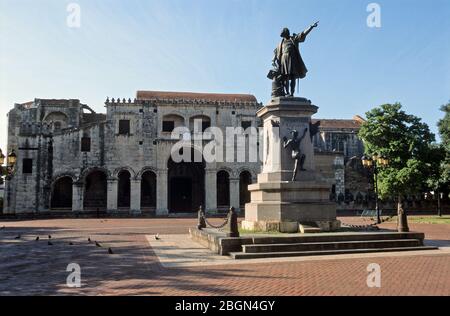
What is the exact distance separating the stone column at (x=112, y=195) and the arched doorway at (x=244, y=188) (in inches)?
479

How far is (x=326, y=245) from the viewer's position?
1143 cm

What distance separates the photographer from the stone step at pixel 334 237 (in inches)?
443

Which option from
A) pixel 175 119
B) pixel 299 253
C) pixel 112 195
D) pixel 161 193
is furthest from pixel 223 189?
pixel 299 253

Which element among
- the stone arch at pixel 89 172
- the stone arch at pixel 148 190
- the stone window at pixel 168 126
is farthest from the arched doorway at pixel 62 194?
the stone window at pixel 168 126

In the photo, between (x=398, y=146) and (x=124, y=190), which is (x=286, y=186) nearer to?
(x=398, y=146)

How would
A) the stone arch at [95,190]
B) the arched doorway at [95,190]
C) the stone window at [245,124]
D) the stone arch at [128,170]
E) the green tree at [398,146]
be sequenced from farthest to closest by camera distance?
1. the stone window at [245,124]
2. the arched doorway at [95,190]
3. the stone arch at [95,190]
4. the stone arch at [128,170]
5. the green tree at [398,146]

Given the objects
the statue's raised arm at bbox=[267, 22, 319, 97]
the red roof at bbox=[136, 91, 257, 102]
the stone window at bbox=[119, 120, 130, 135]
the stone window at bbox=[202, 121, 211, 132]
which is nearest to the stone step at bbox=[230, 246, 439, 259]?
the statue's raised arm at bbox=[267, 22, 319, 97]

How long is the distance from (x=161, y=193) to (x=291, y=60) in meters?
27.2

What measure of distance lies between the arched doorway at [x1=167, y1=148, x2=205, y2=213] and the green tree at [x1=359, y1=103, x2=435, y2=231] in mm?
16849

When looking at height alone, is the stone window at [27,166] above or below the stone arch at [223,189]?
above

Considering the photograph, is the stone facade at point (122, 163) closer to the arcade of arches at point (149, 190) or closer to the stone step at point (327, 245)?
the arcade of arches at point (149, 190)

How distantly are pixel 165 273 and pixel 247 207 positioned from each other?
235 inches
